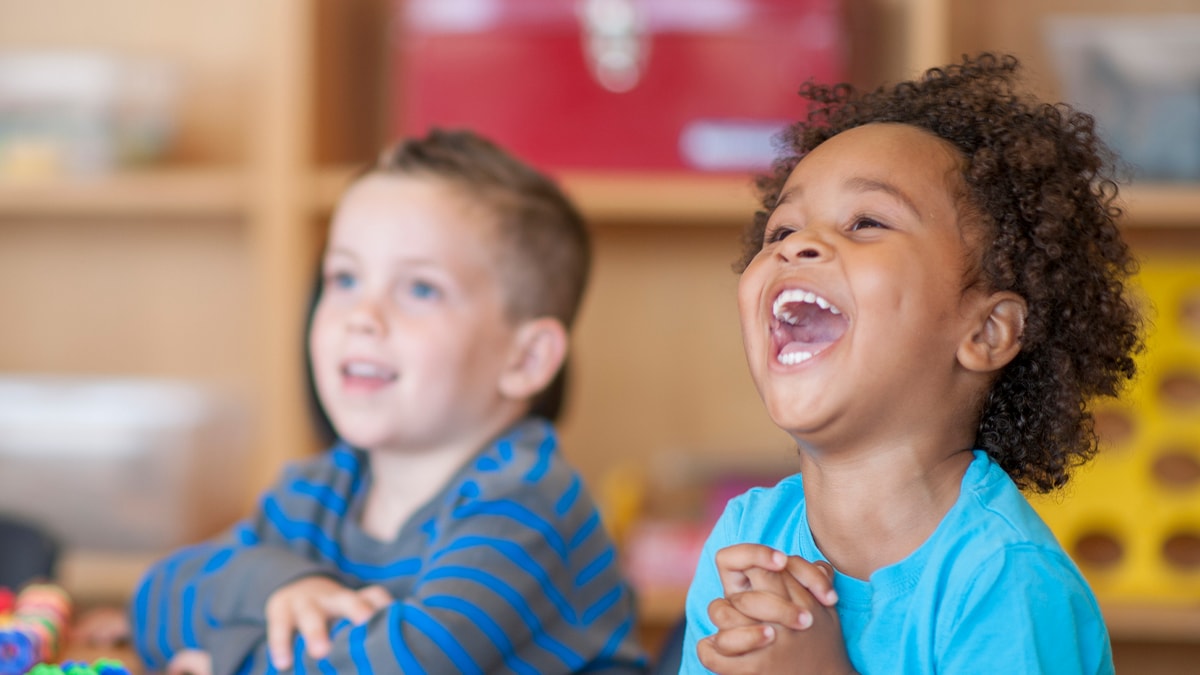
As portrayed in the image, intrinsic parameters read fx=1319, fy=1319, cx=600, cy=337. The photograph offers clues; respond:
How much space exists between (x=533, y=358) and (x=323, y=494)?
0.71 feet

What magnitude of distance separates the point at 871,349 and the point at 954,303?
0.06m

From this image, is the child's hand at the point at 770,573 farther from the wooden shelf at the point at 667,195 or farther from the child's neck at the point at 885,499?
the wooden shelf at the point at 667,195

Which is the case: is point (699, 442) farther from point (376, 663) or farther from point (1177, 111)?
point (376, 663)

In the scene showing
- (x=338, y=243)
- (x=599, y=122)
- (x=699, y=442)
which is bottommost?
(x=699, y=442)

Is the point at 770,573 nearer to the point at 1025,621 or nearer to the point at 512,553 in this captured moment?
the point at 1025,621

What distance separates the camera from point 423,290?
1107 mm

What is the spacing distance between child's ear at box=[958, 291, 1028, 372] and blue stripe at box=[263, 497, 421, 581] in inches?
20.0

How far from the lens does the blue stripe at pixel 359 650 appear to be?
2.95ft

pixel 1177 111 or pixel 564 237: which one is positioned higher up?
pixel 1177 111

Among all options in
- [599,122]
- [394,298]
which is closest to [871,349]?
[394,298]

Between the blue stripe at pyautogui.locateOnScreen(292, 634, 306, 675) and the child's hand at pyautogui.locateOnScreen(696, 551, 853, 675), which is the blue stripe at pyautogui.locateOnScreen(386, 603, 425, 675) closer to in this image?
the blue stripe at pyautogui.locateOnScreen(292, 634, 306, 675)

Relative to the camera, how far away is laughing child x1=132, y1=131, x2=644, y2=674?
96 cm

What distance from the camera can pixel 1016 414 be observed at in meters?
0.74

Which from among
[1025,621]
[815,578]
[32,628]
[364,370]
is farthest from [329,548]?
[1025,621]
